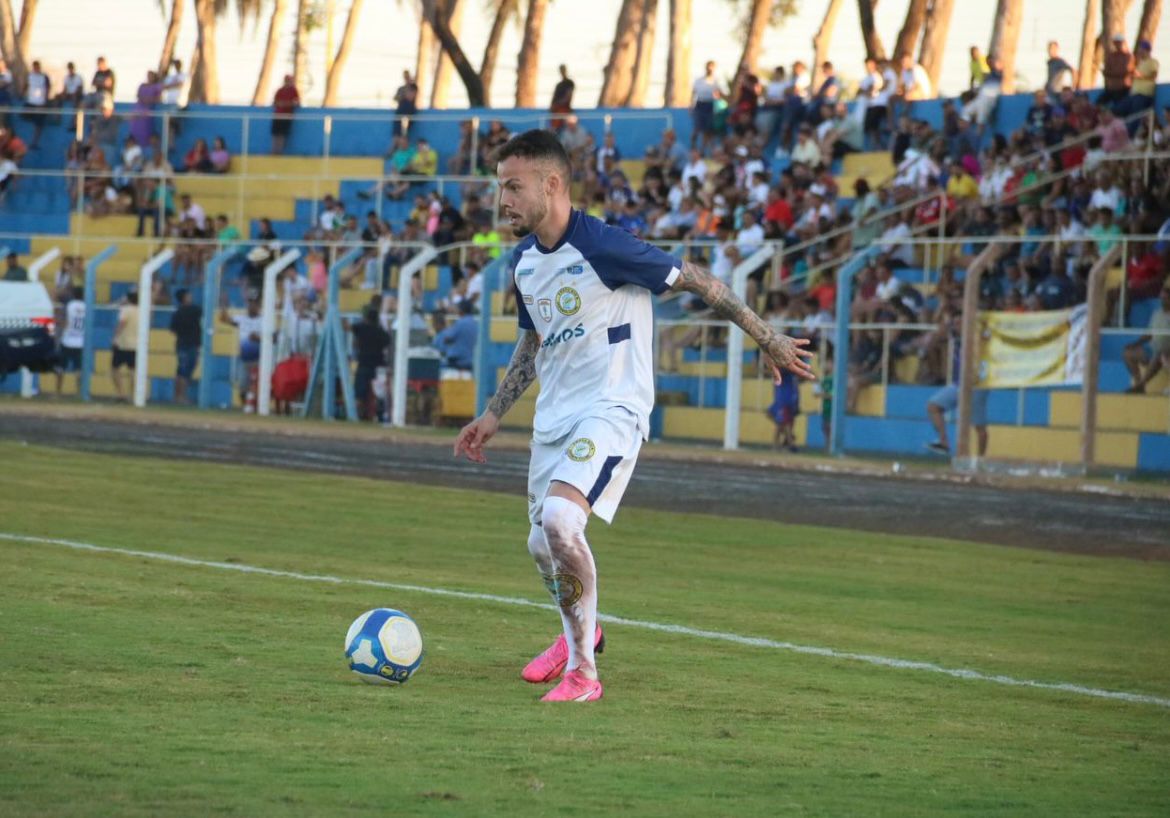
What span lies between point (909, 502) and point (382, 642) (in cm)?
1333

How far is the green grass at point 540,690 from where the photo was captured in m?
5.86

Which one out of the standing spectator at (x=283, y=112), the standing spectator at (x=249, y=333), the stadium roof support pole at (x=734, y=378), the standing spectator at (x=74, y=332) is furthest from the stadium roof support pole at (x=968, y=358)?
the standing spectator at (x=283, y=112)

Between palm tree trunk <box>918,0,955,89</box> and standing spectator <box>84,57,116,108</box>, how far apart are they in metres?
17.7

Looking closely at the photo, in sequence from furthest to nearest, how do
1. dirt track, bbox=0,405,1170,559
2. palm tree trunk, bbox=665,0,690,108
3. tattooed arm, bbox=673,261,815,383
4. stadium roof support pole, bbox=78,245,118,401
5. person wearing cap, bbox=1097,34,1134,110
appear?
1. palm tree trunk, bbox=665,0,690,108
2. stadium roof support pole, bbox=78,245,118,401
3. person wearing cap, bbox=1097,34,1134,110
4. dirt track, bbox=0,405,1170,559
5. tattooed arm, bbox=673,261,815,383

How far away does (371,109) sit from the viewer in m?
43.8

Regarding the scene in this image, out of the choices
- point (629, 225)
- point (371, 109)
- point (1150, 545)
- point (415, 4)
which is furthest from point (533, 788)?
point (415, 4)

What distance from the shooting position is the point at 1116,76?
1165 inches

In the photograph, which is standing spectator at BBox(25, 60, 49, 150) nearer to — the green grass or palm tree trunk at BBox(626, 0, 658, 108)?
palm tree trunk at BBox(626, 0, 658, 108)

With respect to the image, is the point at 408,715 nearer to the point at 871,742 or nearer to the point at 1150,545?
the point at 871,742

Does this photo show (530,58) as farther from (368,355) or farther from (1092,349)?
(1092,349)

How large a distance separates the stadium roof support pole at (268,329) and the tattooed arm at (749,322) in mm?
25847

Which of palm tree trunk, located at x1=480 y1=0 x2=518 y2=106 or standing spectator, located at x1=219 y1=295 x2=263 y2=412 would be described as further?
palm tree trunk, located at x1=480 y1=0 x2=518 y2=106

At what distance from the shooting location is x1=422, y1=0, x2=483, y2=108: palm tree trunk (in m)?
48.9

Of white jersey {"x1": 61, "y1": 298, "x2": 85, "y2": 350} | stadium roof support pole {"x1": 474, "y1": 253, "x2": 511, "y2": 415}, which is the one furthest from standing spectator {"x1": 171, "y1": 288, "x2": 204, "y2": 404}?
stadium roof support pole {"x1": 474, "y1": 253, "x2": 511, "y2": 415}
